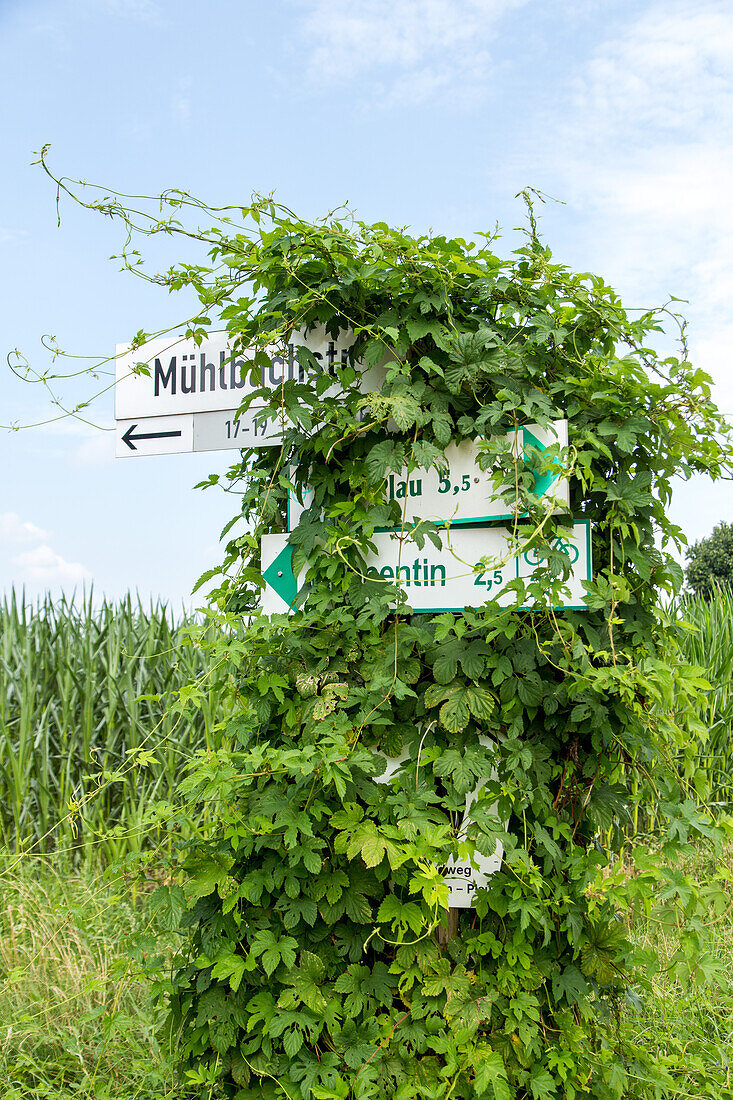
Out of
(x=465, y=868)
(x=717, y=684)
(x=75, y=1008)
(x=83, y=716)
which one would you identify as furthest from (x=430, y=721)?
(x=717, y=684)

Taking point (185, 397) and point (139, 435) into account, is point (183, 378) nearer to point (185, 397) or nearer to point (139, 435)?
point (185, 397)

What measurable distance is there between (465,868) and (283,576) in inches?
42.8

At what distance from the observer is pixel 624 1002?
280 centimetres

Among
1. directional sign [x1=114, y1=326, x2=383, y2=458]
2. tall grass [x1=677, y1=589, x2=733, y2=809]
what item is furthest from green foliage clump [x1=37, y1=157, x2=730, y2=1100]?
tall grass [x1=677, y1=589, x2=733, y2=809]

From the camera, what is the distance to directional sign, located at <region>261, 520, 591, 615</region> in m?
2.40

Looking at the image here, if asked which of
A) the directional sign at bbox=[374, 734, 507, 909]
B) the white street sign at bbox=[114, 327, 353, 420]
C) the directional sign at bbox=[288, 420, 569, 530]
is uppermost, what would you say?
the white street sign at bbox=[114, 327, 353, 420]

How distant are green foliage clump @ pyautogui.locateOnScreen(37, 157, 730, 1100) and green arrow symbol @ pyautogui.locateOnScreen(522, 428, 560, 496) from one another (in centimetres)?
5

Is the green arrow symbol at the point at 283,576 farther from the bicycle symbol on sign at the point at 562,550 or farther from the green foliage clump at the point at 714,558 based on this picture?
the green foliage clump at the point at 714,558

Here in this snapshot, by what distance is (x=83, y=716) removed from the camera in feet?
19.1

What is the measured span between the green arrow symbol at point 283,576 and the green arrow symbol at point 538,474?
817 millimetres

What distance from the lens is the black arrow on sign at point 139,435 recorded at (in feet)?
9.66

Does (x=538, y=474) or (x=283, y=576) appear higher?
(x=538, y=474)

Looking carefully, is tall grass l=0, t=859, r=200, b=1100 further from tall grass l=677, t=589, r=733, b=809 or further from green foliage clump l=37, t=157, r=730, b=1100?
tall grass l=677, t=589, r=733, b=809

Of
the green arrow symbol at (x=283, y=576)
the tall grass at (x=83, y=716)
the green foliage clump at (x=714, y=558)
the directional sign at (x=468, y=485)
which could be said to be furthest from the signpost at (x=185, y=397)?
the green foliage clump at (x=714, y=558)
